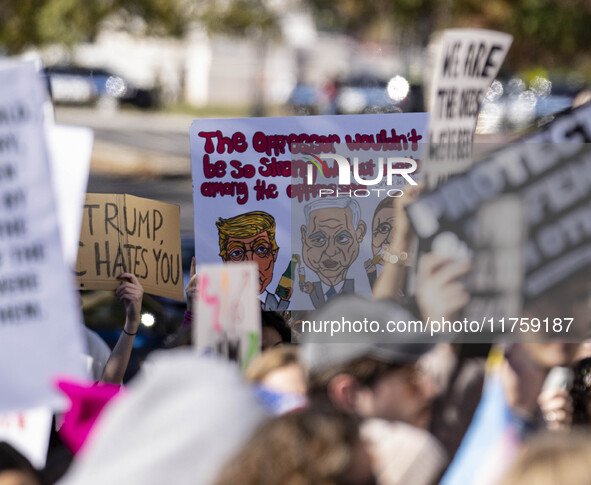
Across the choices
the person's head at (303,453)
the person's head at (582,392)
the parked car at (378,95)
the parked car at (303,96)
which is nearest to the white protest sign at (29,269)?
the person's head at (303,453)

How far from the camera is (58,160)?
2379 mm

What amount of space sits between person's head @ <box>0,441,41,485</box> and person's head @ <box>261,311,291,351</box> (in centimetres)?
110

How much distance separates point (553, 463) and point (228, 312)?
0.99 meters

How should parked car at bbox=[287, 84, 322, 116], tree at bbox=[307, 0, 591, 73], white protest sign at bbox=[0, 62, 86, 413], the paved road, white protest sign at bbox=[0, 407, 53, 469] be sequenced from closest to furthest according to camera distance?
white protest sign at bbox=[0, 62, 86, 413]
white protest sign at bbox=[0, 407, 53, 469]
the paved road
tree at bbox=[307, 0, 591, 73]
parked car at bbox=[287, 84, 322, 116]

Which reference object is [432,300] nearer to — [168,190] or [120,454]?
[120,454]

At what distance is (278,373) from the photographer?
230 cm

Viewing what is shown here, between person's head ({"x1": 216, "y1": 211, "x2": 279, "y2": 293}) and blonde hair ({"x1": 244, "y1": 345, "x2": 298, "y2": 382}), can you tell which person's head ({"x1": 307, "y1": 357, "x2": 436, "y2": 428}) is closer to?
blonde hair ({"x1": 244, "y1": 345, "x2": 298, "y2": 382})

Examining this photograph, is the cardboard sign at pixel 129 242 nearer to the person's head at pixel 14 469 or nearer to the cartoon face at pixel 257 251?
the cartoon face at pixel 257 251

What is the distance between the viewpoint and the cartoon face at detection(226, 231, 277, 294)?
3508mm

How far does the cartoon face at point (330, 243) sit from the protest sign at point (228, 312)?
77 centimetres

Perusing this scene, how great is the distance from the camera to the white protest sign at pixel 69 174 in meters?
2.30

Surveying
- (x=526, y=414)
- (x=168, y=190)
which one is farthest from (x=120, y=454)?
(x=168, y=190)

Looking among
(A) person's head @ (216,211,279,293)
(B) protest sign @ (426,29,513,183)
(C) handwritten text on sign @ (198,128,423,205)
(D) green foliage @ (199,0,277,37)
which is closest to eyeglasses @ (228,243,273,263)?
(A) person's head @ (216,211,279,293)

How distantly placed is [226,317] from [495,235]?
0.69 metres
